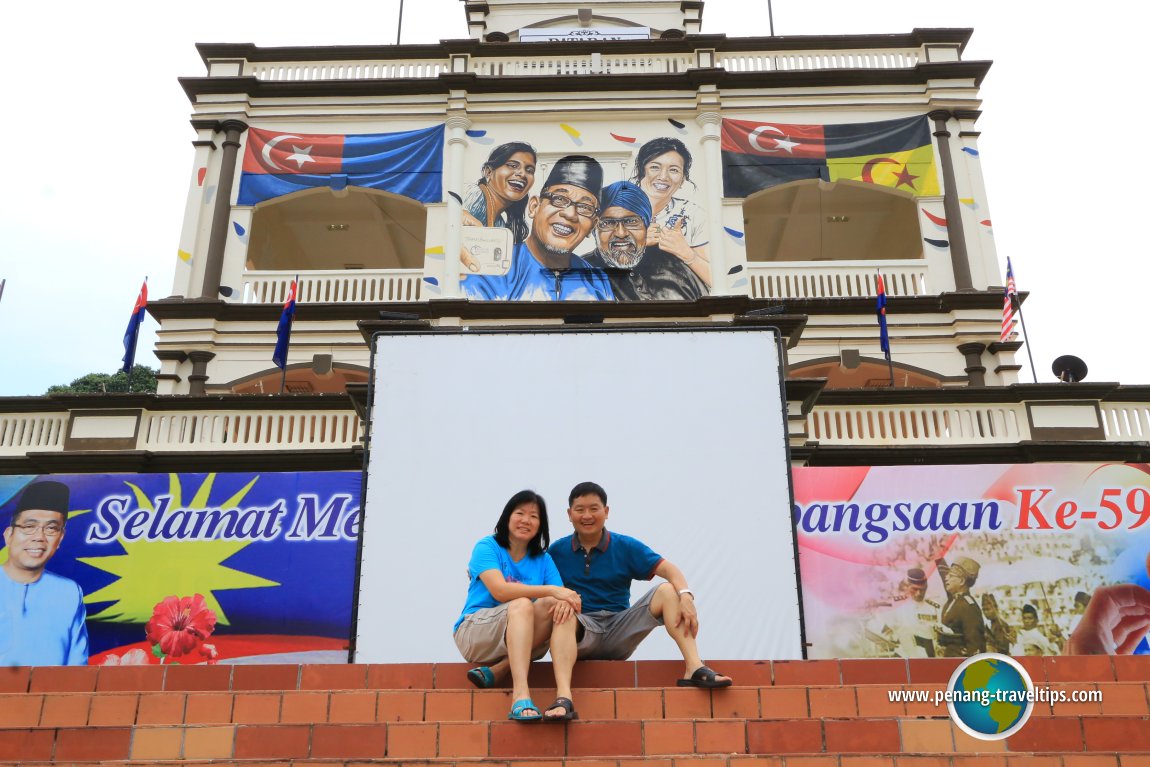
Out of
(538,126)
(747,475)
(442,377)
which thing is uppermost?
(538,126)

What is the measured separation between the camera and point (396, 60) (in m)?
21.7

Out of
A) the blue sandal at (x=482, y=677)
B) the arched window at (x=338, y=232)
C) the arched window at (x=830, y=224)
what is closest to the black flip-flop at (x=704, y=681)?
the blue sandal at (x=482, y=677)

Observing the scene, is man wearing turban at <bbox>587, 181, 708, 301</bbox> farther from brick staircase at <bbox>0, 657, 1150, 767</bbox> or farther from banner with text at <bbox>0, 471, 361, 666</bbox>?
brick staircase at <bbox>0, 657, 1150, 767</bbox>

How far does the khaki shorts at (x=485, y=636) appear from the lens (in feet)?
19.6

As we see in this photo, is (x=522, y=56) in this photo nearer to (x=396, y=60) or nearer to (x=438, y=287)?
(x=396, y=60)

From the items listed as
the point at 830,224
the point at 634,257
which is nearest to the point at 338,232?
the point at 634,257

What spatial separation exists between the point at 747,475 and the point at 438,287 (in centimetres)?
930

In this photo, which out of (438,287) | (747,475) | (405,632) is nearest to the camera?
(405,632)

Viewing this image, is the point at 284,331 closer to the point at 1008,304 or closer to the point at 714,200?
the point at 714,200

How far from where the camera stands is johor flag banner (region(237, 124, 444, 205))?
20.3 metres

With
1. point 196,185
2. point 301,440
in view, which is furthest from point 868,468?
point 196,185

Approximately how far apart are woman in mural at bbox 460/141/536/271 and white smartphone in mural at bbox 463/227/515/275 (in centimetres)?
11

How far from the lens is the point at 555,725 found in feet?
18.5

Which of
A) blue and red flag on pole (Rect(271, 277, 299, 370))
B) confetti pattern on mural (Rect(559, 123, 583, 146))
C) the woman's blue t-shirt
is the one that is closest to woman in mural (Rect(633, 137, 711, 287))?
confetti pattern on mural (Rect(559, 123, 583, 146))
